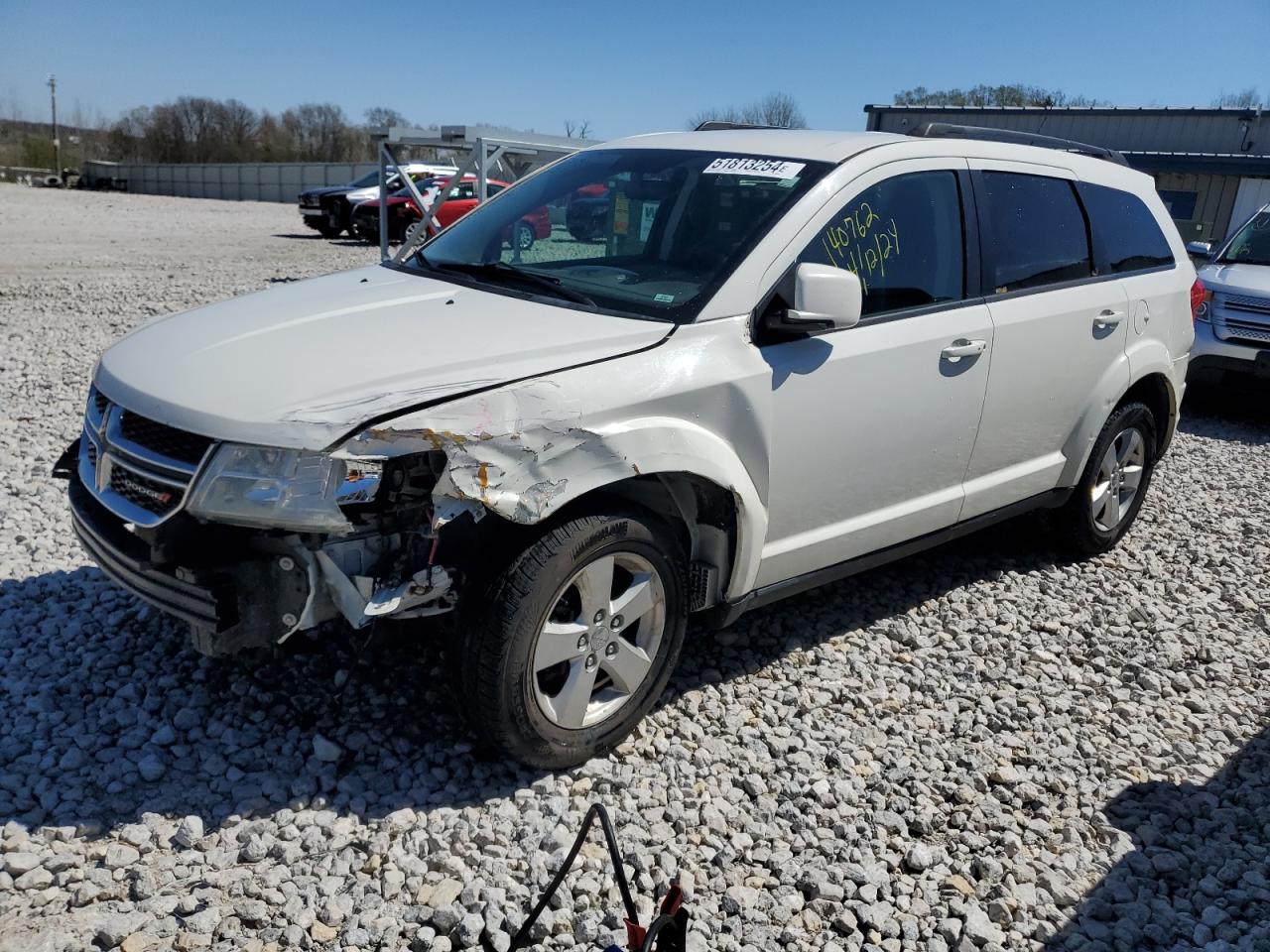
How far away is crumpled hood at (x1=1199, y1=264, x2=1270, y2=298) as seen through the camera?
29.2 feet

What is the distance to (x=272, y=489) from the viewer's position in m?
2.69

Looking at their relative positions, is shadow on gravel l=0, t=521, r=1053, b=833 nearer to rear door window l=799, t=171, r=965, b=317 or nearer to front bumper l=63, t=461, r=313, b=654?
front bumper l=63, t=461, r=313, b=654

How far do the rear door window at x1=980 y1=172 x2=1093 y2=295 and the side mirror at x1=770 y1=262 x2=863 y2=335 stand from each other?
3.99ft

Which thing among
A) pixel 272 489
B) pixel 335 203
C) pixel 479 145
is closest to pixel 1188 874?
pixel 272 489

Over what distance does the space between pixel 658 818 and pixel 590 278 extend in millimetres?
1863

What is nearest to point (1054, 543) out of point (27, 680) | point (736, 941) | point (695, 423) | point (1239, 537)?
point (1239, 537)

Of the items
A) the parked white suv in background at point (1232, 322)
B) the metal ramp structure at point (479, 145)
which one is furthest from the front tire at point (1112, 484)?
the metal ramp structure at point (479, 145)

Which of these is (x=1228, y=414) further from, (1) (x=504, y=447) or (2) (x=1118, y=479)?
(1) (x=504, y=447)

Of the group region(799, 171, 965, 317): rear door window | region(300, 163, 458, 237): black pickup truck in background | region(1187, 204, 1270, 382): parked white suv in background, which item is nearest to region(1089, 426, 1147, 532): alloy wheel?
region(799, 171, 965, 317): rear door window

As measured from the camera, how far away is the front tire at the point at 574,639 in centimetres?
292

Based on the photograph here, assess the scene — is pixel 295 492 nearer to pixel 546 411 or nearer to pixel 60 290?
pixel 546 411

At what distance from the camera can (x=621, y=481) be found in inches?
125

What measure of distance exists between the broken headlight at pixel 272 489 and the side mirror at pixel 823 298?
1.52 metres

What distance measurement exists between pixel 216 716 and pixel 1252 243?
1028 centimetres
